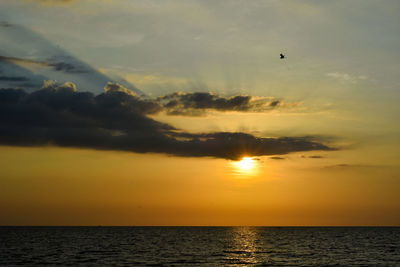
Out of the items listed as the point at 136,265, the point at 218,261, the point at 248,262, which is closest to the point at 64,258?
the point at 136,265

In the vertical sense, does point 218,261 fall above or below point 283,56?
below

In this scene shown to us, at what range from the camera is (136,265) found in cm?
8219

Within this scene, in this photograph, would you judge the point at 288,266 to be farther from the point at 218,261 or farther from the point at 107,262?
the point at 107,262

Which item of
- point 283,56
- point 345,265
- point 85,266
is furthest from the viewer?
point 345,265

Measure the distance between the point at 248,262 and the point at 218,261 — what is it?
19.9 ft

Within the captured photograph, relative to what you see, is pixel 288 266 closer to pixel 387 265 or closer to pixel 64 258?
pixel 387 265

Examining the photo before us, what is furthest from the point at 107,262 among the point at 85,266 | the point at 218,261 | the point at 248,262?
the point at 248,262

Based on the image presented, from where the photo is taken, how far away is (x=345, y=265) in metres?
85.2

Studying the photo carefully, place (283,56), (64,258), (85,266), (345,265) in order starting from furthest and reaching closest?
(64,258) < (345,265) < (85,266) < (283,56)

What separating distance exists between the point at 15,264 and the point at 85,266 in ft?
46.7

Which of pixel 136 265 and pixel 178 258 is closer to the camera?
pixel 136 265

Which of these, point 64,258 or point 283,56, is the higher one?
point 283,56

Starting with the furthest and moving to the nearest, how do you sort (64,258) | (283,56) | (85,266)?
(64,258), (85,266), (283,56)

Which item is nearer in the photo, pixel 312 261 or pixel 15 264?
pixel 15 264
